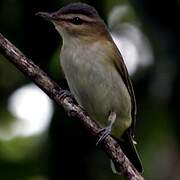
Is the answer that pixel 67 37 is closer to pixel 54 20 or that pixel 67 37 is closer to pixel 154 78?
pixel 54 20

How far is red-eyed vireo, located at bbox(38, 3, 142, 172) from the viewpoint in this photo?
614 cm

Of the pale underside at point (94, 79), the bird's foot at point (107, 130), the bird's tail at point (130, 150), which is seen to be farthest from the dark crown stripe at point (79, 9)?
the bird's tail at point (130, 150)

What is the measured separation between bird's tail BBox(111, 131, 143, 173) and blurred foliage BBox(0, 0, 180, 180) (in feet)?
0.37

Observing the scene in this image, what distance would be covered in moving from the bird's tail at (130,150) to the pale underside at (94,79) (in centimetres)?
42

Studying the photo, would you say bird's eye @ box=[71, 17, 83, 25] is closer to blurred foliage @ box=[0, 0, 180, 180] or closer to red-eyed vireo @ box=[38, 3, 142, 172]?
red-eyed vireo @ box=[38, 3, 142, 172]

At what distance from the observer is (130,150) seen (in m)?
6.70

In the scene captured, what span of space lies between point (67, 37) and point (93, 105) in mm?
677

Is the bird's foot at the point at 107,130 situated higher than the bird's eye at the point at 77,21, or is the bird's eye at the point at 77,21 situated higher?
the bird's eye at the point at 77,21

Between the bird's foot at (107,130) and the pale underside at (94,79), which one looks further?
the pale underside at (94,79)

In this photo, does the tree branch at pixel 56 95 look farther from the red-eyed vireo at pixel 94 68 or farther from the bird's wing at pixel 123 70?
the bird's wing at pixel 123 70

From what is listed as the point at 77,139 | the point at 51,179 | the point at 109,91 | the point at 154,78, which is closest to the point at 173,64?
the point at 154,78

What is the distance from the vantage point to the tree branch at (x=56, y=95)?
194 inches

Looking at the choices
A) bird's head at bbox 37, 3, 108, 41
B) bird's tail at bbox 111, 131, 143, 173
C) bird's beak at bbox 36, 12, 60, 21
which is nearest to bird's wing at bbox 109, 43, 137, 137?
bird's head at bbox 37, 3, 108, 41

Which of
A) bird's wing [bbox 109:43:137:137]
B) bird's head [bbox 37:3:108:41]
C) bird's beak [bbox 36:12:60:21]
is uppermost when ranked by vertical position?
bird's beak [bbox 36:12:60:21]
